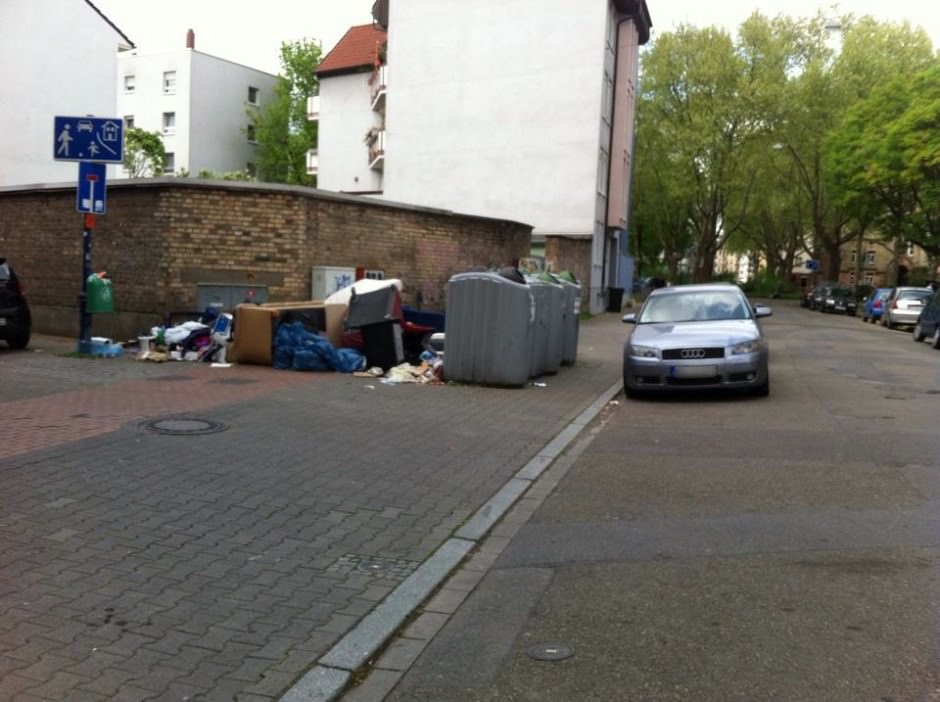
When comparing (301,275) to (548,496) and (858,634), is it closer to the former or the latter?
(548,496)

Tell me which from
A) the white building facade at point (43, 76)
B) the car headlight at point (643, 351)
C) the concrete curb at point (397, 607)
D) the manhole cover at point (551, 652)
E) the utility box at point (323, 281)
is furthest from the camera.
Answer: the white building facade at point (43, 76)

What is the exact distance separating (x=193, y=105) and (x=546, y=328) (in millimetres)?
45579

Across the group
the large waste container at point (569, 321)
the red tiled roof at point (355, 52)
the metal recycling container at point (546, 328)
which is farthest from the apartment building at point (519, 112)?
the metal recycling container at point (546, 328)

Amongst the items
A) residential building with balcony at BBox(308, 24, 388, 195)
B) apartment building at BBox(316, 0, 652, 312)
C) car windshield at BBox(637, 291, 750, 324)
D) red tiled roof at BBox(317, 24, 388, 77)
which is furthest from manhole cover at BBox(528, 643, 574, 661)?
red tiled roof at BBox(317, 24, 388, 77)

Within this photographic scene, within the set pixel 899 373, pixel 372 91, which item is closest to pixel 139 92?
pixel 372 91

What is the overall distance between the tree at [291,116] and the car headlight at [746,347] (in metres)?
46.6

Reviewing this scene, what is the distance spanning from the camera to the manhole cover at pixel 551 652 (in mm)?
3762

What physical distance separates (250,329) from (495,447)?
19.0 feet

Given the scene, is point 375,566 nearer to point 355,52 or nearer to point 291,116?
point 355,52

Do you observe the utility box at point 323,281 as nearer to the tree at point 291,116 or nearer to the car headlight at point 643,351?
the car headlight at point 643,351

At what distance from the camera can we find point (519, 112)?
3203cm

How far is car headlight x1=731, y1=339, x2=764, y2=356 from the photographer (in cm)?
1078

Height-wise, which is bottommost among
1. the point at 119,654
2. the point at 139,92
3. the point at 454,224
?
the point at 119,654

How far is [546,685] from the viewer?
351 cm
